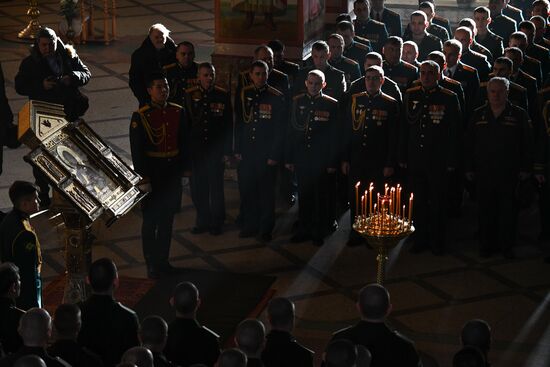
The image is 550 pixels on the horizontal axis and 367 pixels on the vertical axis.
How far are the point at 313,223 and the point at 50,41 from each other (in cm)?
289

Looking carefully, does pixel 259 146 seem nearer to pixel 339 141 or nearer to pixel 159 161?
pixel 339 141

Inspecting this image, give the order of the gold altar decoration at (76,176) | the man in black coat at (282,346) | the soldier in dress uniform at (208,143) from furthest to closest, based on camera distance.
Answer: the soldier in dress uniform at (208,143), the gold altar decoration at (76,176), the man in black coat at (282,346)

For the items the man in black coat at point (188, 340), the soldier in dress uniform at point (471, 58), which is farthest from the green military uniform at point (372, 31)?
the man in black coat at point (188, 340)

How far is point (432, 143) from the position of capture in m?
10.2

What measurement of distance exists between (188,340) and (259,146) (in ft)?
14.3

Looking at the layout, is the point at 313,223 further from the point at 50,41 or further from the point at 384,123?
the point at 50,41

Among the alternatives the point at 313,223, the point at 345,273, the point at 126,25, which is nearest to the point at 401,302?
the point at 345,273

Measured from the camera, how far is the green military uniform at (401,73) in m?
11.3

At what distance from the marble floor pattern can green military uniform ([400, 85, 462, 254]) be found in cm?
30

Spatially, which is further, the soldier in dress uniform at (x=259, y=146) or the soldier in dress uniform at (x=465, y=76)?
the soldier in dress uniform at (x=465, y=76)

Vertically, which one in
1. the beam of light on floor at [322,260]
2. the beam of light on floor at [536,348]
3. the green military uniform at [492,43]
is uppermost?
the green military uniform at [492,43]

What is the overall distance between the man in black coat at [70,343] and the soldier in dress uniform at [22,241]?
5.12 feet

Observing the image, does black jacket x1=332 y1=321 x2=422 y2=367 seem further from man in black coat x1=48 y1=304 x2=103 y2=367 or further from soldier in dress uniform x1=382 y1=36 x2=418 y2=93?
soldier in dress uniform x1=382 y1=36 x2=418 y2=93

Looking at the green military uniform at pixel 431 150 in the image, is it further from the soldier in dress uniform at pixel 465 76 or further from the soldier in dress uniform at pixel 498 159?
the soldier in dress uniform at pixel 465 76
